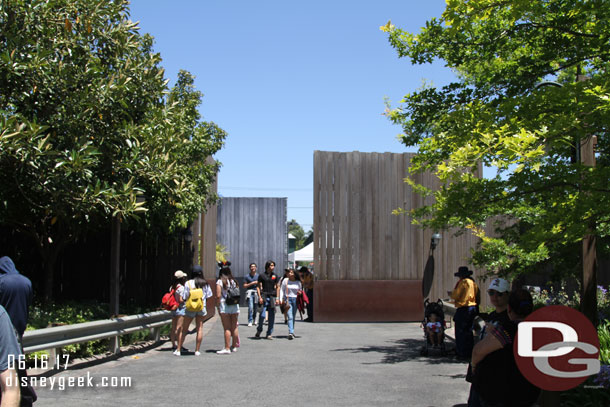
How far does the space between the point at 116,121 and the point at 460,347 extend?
8.35 m

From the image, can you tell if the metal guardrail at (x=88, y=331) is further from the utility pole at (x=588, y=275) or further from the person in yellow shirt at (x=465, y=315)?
the utility pole at (x=588, y=275)

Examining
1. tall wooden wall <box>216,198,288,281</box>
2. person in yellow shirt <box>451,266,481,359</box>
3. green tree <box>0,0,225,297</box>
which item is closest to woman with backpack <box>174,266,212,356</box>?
green tree <box>0,0,225,297</box>

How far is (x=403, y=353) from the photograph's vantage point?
1421 centimetres

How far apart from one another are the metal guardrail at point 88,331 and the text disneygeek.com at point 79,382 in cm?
47

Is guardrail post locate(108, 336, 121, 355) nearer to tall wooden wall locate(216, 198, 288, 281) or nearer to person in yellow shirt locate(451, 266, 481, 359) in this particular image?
person in yellow shirt locate(451, 266, 481, 359)

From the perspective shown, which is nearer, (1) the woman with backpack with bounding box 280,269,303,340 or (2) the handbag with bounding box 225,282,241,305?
(2) the handbag with bounding box 225,282,241,305

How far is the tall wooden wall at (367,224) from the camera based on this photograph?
22.8 m

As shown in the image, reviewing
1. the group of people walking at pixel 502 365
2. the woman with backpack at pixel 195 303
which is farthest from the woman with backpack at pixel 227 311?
the group of people walking at pixel 502 365

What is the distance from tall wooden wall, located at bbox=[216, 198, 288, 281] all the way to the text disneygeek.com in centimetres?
2223

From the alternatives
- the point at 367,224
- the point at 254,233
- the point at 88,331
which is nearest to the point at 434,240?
the point at 367,224

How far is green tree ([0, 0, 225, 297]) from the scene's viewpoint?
12602 millimetres

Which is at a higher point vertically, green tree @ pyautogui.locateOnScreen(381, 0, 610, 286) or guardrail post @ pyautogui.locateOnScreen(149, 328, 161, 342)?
green tree @ pyautogui.locateOnScreen(381, 0, 610, 286)

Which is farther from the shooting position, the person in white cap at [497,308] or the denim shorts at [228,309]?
the denim shorts at [228,309]

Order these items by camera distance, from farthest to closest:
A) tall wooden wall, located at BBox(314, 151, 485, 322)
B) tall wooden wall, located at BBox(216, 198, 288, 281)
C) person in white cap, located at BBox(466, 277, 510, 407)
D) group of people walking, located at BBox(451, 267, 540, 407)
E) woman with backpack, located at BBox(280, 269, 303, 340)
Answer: tall wooden wall, located at BBox(216, 198, 288, 281), tall wooden wall, located at BBox(314, 151, 485, 322), woman with backpack, located at BBox(280, 269, 303, 340), person in white cap, located at BBox(466, 277, 510, 407), group of people walking, located at BBox(451, 267, 540, 407)
